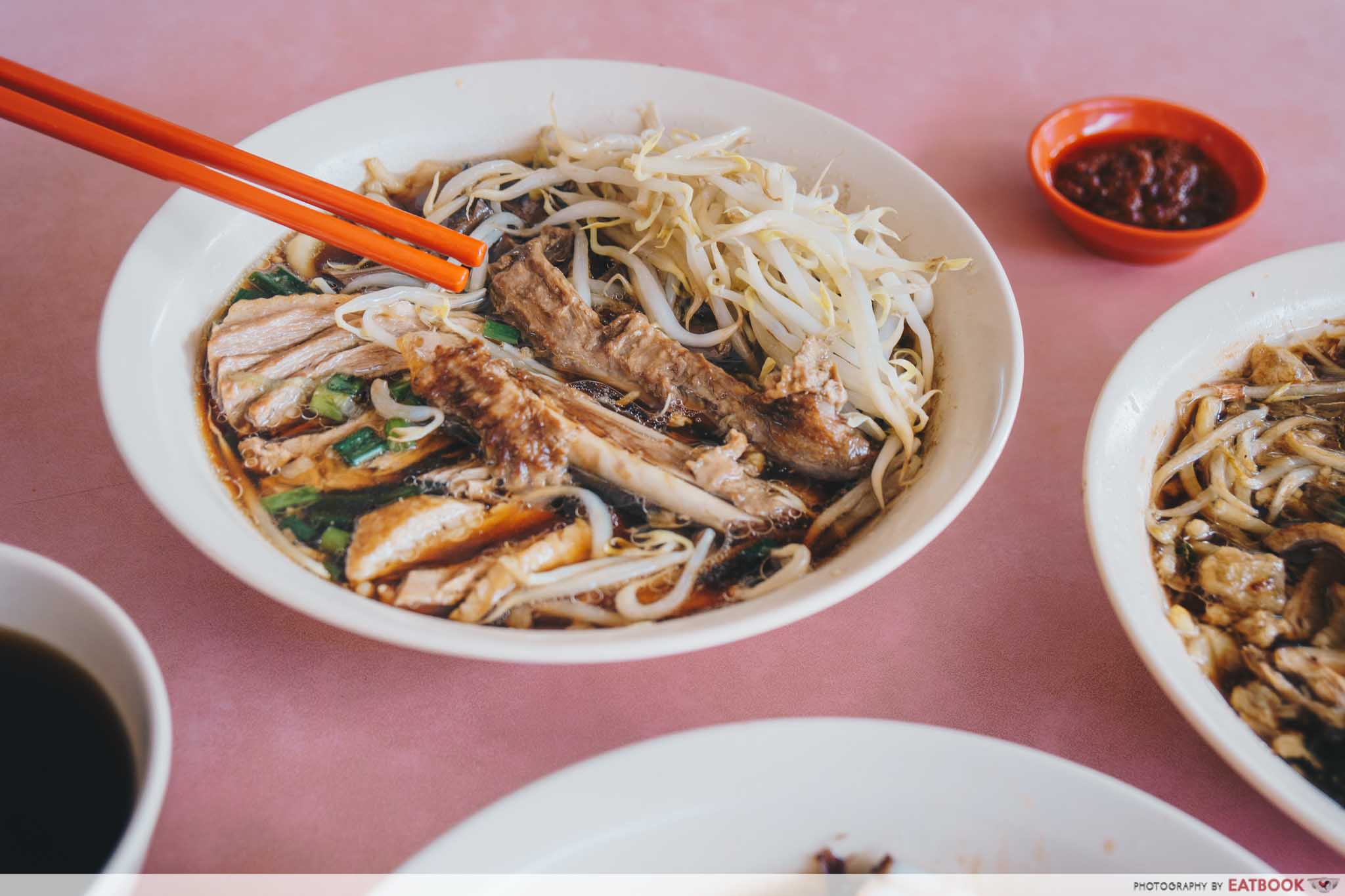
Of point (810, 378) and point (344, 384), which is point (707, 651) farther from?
point (344, 384)

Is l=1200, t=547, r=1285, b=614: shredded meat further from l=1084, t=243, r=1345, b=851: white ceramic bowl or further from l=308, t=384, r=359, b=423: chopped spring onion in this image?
l=308, t=384, r=359, b=423: chopped spring onion

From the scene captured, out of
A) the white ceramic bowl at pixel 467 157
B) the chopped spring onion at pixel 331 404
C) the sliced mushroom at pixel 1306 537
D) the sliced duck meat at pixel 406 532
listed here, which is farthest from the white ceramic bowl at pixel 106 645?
the sliced mushroom at pixel 1306 537

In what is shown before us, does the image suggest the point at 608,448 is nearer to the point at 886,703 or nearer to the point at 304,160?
the point at 886,703

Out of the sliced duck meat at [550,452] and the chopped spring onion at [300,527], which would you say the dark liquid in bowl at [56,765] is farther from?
the sliced duck meat at [550,452]

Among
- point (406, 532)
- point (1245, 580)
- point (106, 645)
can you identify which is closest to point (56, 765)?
point (106, 645)

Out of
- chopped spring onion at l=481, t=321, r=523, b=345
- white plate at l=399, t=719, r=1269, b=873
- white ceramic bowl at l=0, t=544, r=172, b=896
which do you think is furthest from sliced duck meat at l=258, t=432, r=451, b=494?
white plate at l=399, t=719, r=1269, b=873

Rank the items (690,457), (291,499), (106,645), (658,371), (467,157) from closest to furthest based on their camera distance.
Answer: (106,645) → (291,499) → (690,457) → (658,371) → (467,157)

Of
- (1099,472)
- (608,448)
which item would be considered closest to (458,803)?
(608,448)
